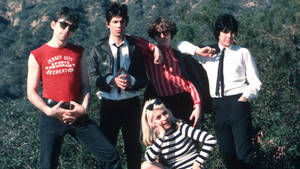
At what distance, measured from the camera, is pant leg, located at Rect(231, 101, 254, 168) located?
12.6 ft

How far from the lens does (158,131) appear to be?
353cm

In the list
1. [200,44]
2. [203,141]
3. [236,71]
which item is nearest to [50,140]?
[203,141]

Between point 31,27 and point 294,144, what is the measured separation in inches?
2177

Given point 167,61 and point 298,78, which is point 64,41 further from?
point 298,78

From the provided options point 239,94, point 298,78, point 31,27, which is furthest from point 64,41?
point 31,27

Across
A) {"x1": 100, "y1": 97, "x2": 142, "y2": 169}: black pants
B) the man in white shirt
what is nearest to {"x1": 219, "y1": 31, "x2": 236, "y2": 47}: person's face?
the man in white shirt

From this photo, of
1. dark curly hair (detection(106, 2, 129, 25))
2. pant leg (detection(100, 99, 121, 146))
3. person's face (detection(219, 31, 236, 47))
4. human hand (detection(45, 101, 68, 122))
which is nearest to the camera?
human hand (detection(45, 101, 68, 122))

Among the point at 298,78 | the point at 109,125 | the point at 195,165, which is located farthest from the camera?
the point at 298,78

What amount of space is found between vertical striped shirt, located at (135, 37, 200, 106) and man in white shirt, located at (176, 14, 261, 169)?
20 centimetres

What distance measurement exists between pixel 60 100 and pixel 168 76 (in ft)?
3.79

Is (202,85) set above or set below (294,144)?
above

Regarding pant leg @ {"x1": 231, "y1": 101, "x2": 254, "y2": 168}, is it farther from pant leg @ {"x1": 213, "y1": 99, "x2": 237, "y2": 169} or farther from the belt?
the belt

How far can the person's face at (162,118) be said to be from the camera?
11.3 feet

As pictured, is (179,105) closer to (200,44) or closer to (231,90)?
(231,90)
